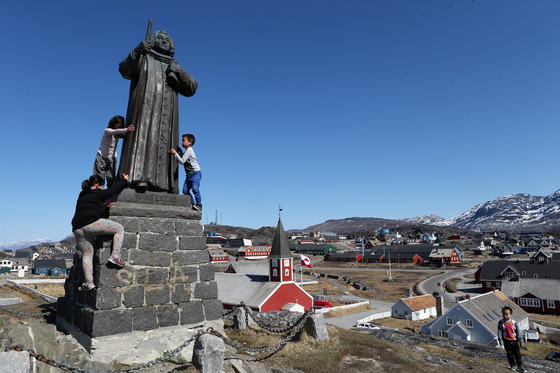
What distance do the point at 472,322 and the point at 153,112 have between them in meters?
33.3

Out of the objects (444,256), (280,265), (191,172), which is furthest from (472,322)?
(444,256)

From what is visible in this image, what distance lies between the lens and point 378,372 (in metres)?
7.54

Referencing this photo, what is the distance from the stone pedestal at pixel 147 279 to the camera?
6.37 meters

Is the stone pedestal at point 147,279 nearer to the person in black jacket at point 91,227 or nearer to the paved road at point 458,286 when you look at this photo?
the person in black jacket at point 91,227

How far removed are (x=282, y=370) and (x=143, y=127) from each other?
6.06 m

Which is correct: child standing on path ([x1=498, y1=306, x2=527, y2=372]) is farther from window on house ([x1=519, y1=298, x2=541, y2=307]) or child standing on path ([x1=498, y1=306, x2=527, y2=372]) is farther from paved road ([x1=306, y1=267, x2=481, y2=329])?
window on house ([x1=519, y1=298, x2=541, y2=307])

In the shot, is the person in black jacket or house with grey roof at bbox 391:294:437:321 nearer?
the person in black jacket

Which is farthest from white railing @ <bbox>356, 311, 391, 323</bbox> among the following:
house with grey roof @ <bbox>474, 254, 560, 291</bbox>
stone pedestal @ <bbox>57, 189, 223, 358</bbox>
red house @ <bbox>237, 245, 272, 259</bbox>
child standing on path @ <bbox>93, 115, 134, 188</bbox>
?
red house @ <bbox>237, 245, 272, 259</bbox>

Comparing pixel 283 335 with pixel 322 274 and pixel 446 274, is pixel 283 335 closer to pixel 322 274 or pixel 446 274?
pixel 322 274

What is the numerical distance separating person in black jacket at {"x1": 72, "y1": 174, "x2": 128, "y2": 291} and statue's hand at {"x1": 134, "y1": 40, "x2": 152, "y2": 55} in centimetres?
348

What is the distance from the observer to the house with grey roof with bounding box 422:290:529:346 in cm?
3003

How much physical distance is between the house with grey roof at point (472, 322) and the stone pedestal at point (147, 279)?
3061 cm

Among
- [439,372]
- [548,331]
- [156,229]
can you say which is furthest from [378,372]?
[548,331]

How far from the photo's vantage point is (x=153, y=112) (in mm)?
8062
